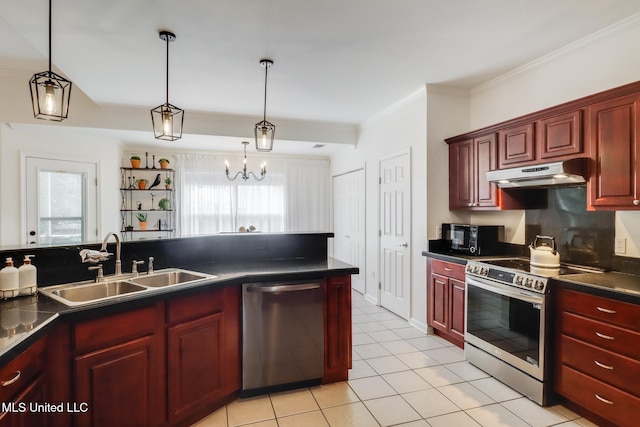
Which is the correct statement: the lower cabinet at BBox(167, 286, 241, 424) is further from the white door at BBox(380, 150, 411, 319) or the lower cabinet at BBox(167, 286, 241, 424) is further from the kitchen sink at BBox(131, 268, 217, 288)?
the white door at BBox(380, 150, 411, 319)

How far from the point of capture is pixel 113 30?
2.45 meters

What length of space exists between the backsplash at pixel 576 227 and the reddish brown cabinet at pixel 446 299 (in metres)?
0.78

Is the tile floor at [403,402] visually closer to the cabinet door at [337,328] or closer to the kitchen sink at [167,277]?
the cabinet door at [337,328]

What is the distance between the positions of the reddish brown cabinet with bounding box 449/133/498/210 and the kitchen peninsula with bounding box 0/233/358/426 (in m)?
1.58

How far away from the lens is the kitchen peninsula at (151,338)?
146cm

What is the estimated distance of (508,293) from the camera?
2490 mm

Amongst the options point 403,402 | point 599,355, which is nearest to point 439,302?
point 403,402

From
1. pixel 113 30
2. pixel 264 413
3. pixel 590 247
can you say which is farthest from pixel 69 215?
pixel 590 247

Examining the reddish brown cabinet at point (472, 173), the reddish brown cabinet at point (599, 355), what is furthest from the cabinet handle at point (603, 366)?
the reddish brown cabinet at point (472, 173)

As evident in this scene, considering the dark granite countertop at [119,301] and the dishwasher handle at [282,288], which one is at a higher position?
the dark granite countertop at [119,301]

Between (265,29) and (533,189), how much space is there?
268 cm

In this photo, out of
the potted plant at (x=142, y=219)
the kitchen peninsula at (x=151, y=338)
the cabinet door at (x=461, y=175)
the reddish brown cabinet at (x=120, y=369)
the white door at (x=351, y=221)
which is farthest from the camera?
the potted plant at (x=142, y=219)

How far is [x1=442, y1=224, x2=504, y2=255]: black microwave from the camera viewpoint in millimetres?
3240

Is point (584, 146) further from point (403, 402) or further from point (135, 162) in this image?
point (135, 162)
